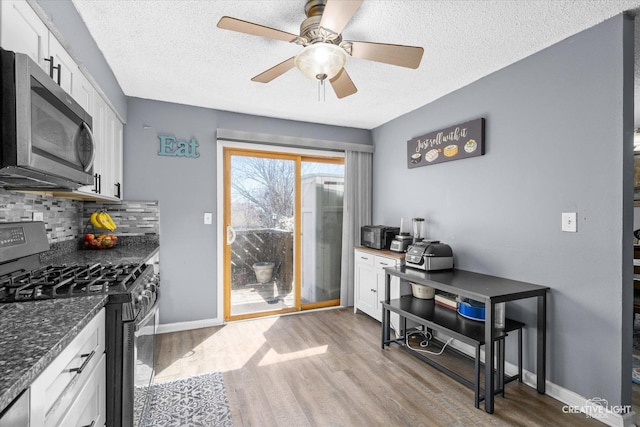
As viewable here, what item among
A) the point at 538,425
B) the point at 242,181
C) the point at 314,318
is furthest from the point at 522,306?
the point at 242,181

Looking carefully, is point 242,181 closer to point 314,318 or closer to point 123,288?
point 314,318

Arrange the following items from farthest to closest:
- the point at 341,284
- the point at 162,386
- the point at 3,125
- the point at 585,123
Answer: the point at 341,284, the point at 162,386, the point at 585,123, the point at 3,125

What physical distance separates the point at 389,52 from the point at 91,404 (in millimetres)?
2104

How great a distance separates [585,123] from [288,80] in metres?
2.14

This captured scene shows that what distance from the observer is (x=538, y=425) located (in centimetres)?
188

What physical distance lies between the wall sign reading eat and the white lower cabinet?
6.96ft

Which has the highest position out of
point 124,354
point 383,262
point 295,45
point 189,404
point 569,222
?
point 295,45

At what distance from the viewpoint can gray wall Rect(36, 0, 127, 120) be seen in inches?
61.6

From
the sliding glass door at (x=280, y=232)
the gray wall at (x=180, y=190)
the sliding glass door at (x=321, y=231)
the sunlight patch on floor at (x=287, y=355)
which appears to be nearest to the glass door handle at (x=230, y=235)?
the sliding glass door at (x=280, y=232)

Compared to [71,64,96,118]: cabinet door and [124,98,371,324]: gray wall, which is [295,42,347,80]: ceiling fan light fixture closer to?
[71,64,96,118]: cabinet door

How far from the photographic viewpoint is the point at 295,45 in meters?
2.22

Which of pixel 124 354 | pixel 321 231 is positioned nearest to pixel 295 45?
pixel 124 354

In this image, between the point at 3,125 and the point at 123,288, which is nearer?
the point at 3,125

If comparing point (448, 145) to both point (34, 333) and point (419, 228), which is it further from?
point (34, 333)
